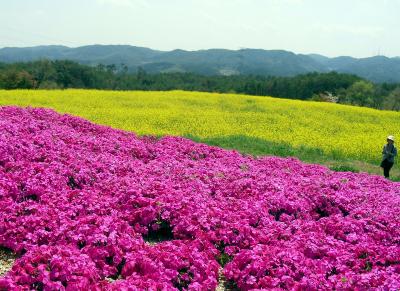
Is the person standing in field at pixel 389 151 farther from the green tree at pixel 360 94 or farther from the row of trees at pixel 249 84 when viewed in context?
the green tree at pixel 360 94

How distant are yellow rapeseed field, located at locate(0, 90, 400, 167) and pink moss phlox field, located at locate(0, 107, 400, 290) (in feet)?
40.4

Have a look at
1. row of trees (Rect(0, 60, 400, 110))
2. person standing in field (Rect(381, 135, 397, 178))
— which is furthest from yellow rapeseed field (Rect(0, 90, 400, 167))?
row of trees (Rect(0, 60, 400, 110))

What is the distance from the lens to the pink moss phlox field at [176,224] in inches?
333

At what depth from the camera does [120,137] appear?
68.8 feet

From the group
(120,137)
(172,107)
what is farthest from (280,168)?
(172,107)

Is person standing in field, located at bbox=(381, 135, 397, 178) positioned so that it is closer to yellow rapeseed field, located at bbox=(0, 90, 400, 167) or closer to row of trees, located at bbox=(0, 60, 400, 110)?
yellow rapeseed field, located at bbox=(0, 90, 400, 167)

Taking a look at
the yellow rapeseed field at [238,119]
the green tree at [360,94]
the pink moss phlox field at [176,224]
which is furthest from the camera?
the green tree at [360,94]

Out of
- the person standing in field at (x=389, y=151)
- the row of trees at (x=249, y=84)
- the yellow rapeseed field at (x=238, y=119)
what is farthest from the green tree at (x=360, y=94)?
the person standing in field at (x=389, y=151)

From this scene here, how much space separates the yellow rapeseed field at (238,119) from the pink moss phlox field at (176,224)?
485 inches

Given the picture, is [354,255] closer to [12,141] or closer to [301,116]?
[12,141]

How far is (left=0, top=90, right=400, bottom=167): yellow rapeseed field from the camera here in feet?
99.6

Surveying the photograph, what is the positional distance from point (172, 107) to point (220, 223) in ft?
114

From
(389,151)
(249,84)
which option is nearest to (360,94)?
(249,84)

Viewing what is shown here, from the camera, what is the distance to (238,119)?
40531mm
